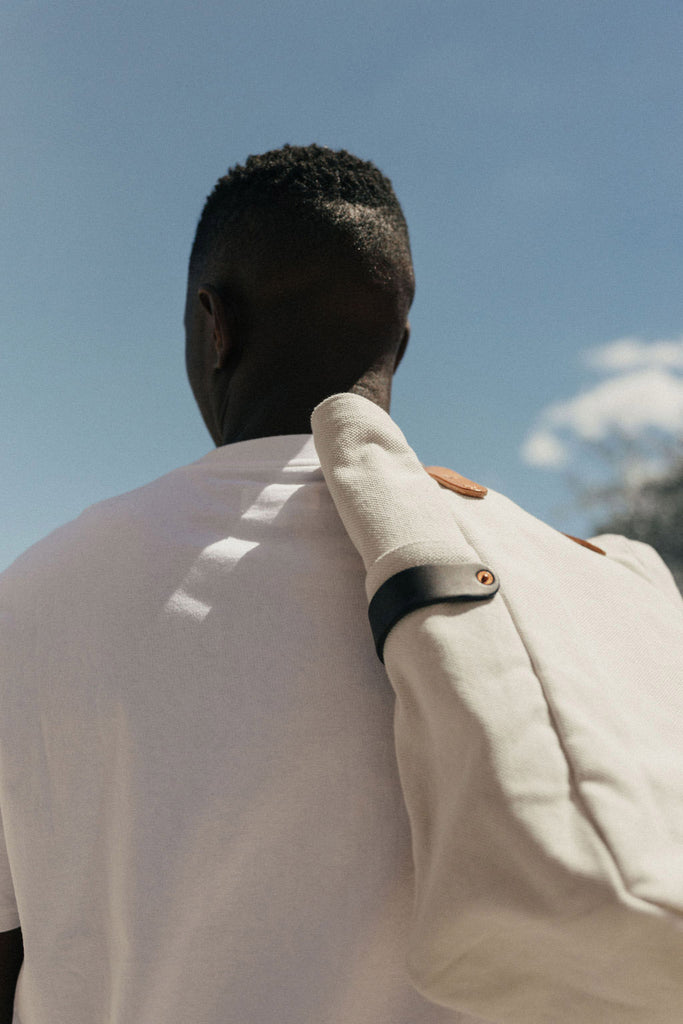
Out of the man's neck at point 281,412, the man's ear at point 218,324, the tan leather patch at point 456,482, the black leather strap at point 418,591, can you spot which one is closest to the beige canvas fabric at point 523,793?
the black leather strap at point 418,591

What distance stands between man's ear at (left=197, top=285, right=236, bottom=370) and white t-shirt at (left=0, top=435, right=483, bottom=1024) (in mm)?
511

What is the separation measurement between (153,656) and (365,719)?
0.26 m

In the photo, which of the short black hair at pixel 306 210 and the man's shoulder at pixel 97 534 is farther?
the short black hair at pixel 306 210

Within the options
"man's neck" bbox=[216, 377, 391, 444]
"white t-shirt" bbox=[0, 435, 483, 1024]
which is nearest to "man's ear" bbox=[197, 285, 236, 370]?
"man's neck" bbox=[216, 377, 391, 444]

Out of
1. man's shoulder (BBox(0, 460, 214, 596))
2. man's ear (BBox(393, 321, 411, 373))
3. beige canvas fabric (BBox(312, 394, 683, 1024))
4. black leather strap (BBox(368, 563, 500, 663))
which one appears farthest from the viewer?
man's ear (BBox(393, 321, 411, 373))

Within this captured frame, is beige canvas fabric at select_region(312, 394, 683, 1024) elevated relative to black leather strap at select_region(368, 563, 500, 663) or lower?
lower

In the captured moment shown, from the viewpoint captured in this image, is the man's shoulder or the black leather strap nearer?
the black leather strap

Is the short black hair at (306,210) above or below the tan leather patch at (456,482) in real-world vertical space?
above

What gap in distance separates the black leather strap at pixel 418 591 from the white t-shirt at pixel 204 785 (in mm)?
115

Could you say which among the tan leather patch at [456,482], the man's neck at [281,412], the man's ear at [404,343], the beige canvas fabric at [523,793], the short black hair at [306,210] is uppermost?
the short black hair at [306,210]

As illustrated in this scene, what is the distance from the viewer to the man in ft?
2.71

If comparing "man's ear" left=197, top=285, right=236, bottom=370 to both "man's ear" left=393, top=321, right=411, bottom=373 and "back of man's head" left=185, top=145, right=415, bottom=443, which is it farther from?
"man's ear" left=393, top=321, right=411, bottom=373

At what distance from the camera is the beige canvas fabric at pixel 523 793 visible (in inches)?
26.6

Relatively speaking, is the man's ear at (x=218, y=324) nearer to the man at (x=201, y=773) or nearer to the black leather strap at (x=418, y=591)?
the man at (x=201, y=773)
